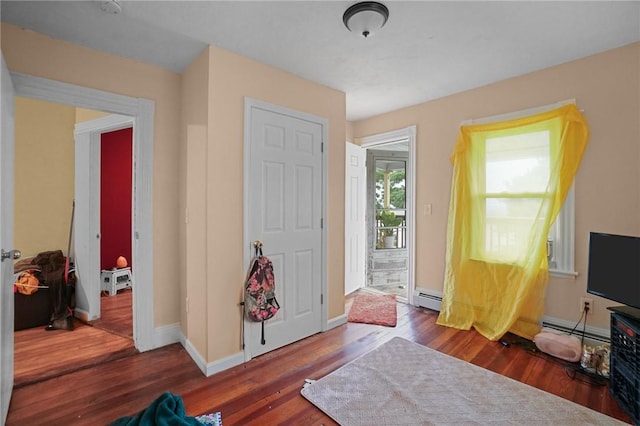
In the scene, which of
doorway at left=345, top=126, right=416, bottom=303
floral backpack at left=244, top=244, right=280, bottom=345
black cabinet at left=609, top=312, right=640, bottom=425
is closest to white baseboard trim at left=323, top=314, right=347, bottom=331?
floral backpack at left=244, top=244, right=280, bottom=345

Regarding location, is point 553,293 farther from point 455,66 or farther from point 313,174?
point 313,174

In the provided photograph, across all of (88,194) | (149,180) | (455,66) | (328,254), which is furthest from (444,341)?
(88,194)

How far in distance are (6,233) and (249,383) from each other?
1.76m

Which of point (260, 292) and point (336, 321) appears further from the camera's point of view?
point (336, 321)

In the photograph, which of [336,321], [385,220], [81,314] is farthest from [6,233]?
[385,220]

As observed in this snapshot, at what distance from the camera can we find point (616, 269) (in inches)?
80.3

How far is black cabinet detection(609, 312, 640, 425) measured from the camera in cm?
173

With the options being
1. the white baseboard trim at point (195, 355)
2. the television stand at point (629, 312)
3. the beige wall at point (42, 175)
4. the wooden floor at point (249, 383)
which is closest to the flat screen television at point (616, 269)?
the television stand at point (629, 312)

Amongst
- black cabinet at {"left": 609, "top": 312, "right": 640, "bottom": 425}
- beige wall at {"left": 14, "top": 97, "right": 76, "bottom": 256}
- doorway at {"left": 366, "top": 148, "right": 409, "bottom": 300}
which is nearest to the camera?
black cabinet at {"left": 609, "top": 312, "right": 640, "bottom": 425}

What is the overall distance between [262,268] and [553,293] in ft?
8.55

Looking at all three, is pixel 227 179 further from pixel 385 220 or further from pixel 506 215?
pixel 385 220

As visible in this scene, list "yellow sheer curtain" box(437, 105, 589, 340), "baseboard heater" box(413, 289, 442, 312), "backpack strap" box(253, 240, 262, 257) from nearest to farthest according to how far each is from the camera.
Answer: "backpack strap" box(253, 240, 262, 257)
"yellow sheer curtain" box(437, 105, 589, 340)
"baseboard heater" box(413, 289, 442, 312)

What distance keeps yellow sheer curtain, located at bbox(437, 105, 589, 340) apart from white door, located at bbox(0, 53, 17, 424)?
3423mm

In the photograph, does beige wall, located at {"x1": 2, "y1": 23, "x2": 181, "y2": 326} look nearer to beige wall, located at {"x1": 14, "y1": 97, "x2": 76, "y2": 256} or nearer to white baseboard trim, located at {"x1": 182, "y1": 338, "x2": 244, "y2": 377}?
white baseboard trim, located at {"x1": 182, "y1": 338, "x2": 244, "y2": 377}
